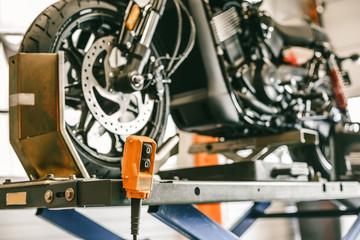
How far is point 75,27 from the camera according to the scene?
149 centimetres

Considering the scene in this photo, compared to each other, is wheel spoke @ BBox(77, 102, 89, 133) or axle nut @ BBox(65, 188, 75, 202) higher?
wheel spoke @ BBox(77, 102, 89, 133)

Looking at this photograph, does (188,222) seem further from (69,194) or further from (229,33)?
(229,33)

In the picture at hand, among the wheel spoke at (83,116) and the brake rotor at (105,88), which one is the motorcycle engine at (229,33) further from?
the wheel spoke at (83,116)

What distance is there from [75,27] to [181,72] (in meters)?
0.56

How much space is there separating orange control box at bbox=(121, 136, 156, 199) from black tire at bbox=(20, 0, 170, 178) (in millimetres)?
564

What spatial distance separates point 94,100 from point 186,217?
53cm

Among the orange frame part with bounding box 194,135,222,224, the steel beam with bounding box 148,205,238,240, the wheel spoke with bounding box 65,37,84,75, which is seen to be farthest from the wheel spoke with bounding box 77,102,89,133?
the orange frame part with bounding box 194,135,222,224

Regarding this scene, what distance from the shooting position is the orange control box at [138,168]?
2.89 feet

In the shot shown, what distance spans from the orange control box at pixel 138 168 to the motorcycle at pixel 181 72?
54 centimetres

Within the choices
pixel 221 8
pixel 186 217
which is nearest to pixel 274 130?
pixel 221 8

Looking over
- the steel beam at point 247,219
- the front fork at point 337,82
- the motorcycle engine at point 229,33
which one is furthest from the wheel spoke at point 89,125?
the front fork at point 337,82

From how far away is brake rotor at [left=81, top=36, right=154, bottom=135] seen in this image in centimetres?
146

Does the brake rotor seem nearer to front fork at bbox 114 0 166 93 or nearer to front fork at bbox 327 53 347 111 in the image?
front fork at bbox 114 0 166 93

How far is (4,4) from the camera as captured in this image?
9.49 feet
